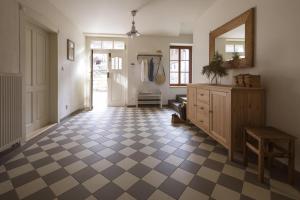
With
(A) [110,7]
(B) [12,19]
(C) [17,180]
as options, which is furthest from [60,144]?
(A) [110,7]

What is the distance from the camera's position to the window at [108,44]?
6.69 meters

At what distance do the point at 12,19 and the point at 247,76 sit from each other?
321 cm

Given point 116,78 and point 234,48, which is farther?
point 116,78

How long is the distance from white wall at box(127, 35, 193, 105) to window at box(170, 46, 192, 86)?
33 cm

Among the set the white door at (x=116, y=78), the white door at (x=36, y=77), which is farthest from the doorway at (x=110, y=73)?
the white door at (x=36, y=77)

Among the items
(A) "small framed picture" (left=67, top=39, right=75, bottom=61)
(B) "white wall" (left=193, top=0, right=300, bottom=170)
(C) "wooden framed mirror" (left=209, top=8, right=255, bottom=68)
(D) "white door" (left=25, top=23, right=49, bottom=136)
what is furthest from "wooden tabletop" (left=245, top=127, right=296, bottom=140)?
(A) "small framed picture" (left=67, top=39, right=75, bottom=61)

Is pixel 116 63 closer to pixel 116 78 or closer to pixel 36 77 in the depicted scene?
pixel 116 78

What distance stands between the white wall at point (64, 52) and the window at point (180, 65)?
3.24m

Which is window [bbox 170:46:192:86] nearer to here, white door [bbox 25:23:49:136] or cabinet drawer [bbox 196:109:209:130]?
cabinet drawer [bbox 196:109:209:130]

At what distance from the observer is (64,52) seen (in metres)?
4.42

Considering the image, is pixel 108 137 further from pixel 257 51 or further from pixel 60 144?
pixel 257 51

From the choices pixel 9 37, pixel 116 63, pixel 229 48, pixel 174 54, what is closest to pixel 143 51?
pixel 116 63

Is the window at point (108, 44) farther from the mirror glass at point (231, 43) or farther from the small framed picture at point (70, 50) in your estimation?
the mirror glass at point (231, 43)

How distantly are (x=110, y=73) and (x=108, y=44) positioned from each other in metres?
1.08
